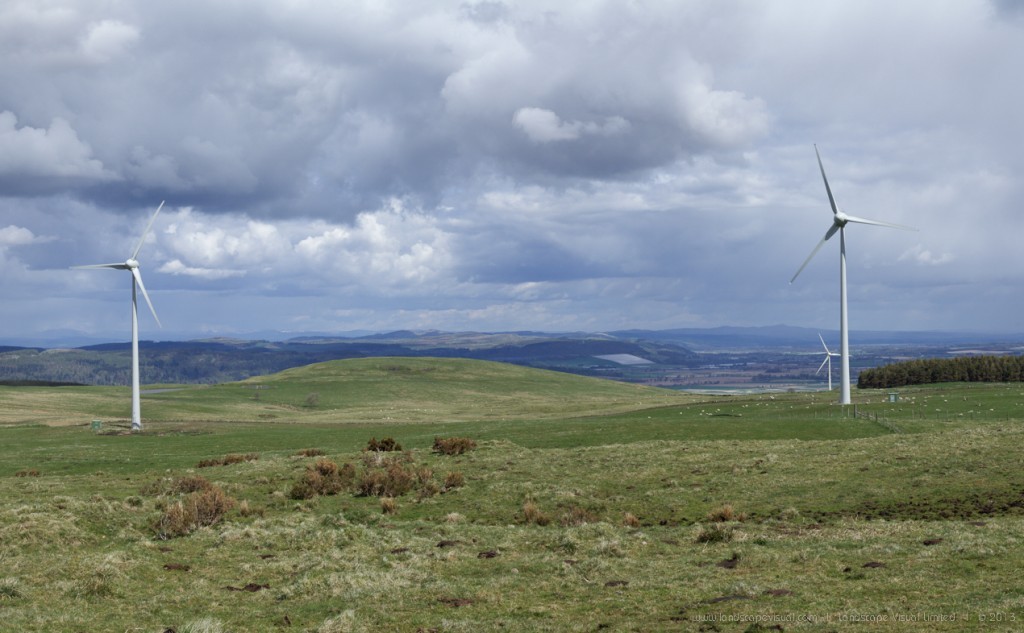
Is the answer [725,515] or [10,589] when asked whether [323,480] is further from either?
[725,515]

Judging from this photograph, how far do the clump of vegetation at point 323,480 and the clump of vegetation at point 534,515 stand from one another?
9.75m

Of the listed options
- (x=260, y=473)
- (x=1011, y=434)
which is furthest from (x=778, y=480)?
(x=260, y=473)

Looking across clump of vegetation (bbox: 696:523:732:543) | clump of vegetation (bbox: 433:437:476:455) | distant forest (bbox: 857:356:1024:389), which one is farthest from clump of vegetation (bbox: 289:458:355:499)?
distant forest (bbox: 857:356:1024:389)

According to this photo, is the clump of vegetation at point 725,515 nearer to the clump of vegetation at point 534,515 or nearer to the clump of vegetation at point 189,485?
the clump of vegetation at point 534,515

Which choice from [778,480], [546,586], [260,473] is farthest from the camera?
[260,473]

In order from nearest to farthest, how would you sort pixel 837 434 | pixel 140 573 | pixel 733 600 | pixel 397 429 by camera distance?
pixel 733 600
pixel 140 573
pixel 837 434
pixel 397 429

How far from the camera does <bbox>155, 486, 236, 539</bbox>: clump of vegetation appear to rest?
28891 mm

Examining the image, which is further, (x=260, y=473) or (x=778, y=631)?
(x=260, y=473)

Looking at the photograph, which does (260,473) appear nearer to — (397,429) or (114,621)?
(114,621)

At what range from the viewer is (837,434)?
53.1 meters

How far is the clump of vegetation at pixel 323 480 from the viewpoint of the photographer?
36.3 meters

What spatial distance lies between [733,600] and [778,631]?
8.07ft

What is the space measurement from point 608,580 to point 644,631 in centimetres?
469

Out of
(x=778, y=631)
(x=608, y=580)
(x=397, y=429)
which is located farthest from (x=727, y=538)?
(x=397, y=429)
